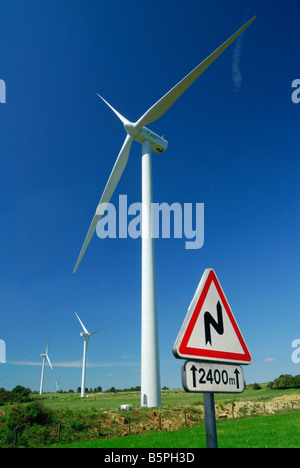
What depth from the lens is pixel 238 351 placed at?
3.67 m

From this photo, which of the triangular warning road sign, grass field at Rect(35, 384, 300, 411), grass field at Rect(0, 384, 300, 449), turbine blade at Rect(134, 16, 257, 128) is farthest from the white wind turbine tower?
the triangular warning road sign

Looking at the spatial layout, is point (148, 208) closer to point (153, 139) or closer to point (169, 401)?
point (153, 139)

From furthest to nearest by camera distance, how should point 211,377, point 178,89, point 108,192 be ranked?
point 108,192, point 178,89, point 211,377

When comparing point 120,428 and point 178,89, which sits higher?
point 178,89

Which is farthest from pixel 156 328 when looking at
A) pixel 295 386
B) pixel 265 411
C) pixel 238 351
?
pixel 295 386

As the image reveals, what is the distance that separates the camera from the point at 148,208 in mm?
28172

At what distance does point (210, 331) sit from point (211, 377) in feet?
1.57

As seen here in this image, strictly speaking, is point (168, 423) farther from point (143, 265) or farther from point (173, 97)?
point (173, 97)

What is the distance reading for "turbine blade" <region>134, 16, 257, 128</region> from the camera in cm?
2494

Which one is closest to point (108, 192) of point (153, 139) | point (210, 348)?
point (153, 139)

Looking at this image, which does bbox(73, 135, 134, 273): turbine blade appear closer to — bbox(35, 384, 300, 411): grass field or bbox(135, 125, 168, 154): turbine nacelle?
bbox(135, 125, 168, 154): turbine nacelle

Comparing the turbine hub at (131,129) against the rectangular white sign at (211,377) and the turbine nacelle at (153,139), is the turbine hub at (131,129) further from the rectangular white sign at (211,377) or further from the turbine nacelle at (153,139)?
the rectangular white sign at (211,377)

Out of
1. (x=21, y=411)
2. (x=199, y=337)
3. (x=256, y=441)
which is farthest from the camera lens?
(x=21, y=411)

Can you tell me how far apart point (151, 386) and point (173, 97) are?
24.7m
